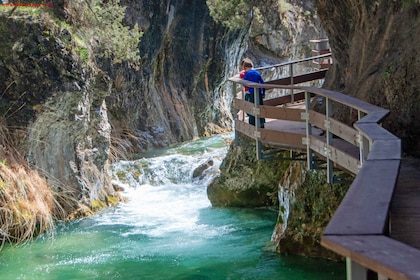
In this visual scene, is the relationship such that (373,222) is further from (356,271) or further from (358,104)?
(358,104)

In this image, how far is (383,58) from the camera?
35.6ft

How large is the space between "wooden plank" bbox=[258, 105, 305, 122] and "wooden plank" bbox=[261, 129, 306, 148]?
23cm

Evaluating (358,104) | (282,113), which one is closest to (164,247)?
(282,113)

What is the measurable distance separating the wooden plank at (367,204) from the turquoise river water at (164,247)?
837 centimetres

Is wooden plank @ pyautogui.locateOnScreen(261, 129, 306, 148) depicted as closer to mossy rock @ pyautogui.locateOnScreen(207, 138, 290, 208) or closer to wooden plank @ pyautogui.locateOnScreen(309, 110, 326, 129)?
wooden plank @ pyautogui.locateOnScreen(309, 110, 326, 129)

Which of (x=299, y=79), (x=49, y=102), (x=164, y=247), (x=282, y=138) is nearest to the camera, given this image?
(x=282, y=138)

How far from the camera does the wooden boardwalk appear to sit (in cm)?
450

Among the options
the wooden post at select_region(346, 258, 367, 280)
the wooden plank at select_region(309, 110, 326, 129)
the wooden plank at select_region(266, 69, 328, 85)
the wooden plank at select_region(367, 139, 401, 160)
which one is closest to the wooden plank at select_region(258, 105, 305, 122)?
the wooden plank at select_region(309, 110, 326, 129)

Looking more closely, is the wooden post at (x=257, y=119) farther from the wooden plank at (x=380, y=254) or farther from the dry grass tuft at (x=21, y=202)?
the wooden plank at (x=380, y=254)

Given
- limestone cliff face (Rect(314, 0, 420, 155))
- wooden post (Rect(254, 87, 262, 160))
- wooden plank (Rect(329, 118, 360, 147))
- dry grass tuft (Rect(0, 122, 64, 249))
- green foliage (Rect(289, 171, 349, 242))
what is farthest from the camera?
dry grass tuft (Rect(0, 122, 64, 249))

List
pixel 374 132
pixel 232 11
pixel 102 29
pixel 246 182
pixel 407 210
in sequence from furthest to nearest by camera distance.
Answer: pixel 232 11 < pixel 102 29 < pixel 246 182 < pixel 374 132 < pixel 407 210

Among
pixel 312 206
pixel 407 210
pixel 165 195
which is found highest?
pixel 407 210

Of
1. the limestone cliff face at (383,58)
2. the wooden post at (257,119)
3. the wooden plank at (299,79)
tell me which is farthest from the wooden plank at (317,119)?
the wooden plank at (299,79)

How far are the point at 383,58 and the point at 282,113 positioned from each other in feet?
5.96
